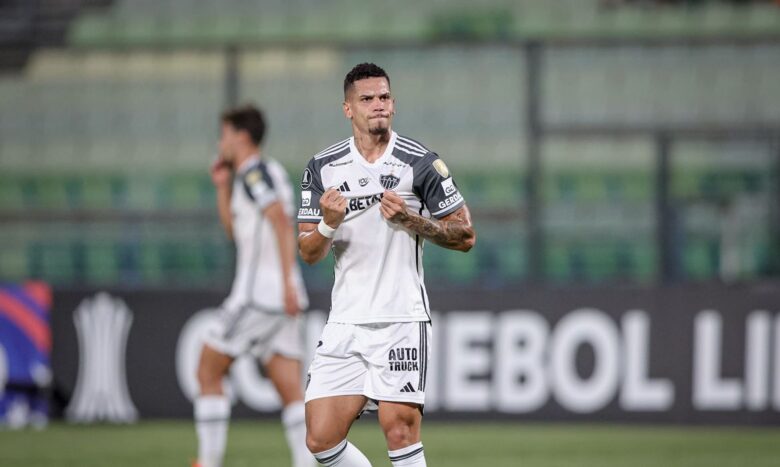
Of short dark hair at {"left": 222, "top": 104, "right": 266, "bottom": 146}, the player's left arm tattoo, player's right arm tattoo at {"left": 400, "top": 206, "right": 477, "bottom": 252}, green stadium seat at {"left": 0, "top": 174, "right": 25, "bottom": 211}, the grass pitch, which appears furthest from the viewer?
green stadium seat at {"left": 0, "top": 174, "right": 25, "bottom": 211}

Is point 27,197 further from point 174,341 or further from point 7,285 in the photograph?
point 174,341

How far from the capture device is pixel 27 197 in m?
11.0

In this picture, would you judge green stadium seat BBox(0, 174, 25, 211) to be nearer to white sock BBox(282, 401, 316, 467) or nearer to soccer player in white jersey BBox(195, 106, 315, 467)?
soccer player in white jersey BBox(195, 106, 315, 467)

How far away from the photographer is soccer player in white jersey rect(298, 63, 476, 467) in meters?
4.90

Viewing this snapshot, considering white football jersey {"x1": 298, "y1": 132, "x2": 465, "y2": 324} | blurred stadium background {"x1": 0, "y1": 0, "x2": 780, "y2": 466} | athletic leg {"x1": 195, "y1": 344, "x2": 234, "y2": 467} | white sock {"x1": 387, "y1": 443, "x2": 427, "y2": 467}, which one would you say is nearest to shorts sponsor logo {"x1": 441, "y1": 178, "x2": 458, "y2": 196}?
white football jersey {"x1": 298, "y1": 132, "x2": 465, "y2": 324}

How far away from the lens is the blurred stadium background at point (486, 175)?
32.2 ft

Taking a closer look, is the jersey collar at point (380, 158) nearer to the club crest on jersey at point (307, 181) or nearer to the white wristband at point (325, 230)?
the club crest on jersey at point (307, 181)

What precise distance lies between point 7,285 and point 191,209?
1.66 m

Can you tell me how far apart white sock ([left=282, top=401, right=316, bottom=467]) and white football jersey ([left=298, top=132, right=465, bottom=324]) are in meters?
2.06

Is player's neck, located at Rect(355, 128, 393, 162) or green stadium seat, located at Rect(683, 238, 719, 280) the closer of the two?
player's neck, located at Rect(355, 128, 393, 162)

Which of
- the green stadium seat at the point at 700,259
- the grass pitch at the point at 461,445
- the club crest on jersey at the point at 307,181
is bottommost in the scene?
the grass pitch at the point at 461,445

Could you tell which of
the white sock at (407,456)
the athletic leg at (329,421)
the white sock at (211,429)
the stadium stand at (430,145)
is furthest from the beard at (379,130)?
the stadium stand at (430,145)

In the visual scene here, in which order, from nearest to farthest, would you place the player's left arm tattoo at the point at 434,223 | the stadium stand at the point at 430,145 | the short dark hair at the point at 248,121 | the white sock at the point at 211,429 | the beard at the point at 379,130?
1. the player's left arm tattoo at the point at 434,223
2. the beard at the point at 379,130
3. the white sock at the point at 211,429
4. the short dark hair at the point at 248,121
5. the stadium stand at the point at 430,145

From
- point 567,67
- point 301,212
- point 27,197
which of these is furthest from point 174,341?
point 301,212
